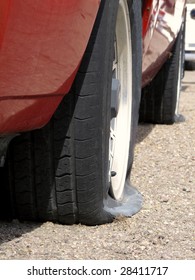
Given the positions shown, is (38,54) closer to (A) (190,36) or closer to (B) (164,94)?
(B) (164,94)

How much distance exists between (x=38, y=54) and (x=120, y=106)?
131cm

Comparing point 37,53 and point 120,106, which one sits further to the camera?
point 120,106

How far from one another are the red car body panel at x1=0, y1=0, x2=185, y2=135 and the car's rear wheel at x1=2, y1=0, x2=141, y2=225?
0.17 metres

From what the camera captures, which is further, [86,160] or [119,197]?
[119,197]

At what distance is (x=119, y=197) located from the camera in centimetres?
378

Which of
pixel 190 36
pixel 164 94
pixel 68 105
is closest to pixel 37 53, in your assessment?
pixel 68 105

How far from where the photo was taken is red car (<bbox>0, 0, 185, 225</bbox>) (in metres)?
2.61

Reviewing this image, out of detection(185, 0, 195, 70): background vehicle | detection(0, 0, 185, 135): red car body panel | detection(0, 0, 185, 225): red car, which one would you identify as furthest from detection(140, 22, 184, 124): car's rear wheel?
detection(185, 0, 195, 70): background vehicle

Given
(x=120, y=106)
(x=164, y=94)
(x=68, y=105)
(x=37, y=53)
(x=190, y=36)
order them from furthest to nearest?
(x=190, y=36), (x=164, y=94), (x=120, y=106), (x=68, y=105), (x=37, y=53)

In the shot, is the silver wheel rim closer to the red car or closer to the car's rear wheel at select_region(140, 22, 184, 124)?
the red car

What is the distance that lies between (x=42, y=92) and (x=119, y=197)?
1110 mm

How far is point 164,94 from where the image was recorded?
21.2 feet
